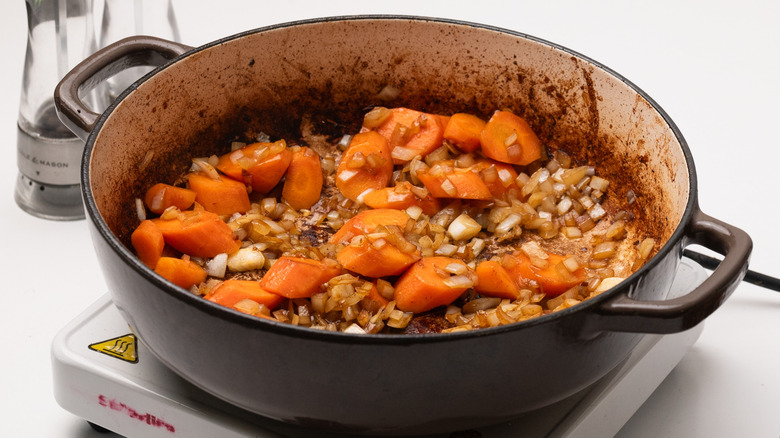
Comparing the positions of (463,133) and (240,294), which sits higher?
(463,133)

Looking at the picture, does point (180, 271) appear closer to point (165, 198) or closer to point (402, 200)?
point (165, 198)

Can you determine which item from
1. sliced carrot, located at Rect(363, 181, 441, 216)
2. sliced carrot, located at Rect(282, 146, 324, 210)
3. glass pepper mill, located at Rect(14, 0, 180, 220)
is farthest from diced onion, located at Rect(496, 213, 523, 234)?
glass pepper mill, located at Rect(14, 0, 180, 220)

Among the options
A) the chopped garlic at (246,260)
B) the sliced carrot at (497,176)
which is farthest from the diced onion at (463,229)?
the chopped garlic at (246,260)

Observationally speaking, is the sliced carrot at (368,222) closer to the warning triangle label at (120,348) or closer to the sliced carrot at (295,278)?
the sliced carrot at (295,278)

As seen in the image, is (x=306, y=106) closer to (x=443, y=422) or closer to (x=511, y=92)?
(x=511, y=92)

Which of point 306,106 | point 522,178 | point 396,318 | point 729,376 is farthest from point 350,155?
point 729,376

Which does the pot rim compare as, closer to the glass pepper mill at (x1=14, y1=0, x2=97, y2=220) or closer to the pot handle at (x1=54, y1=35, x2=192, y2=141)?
the pot handle at (x1=54, y1=35, x2=192, y2=141)

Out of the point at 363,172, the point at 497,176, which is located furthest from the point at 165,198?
the point at 497,176
